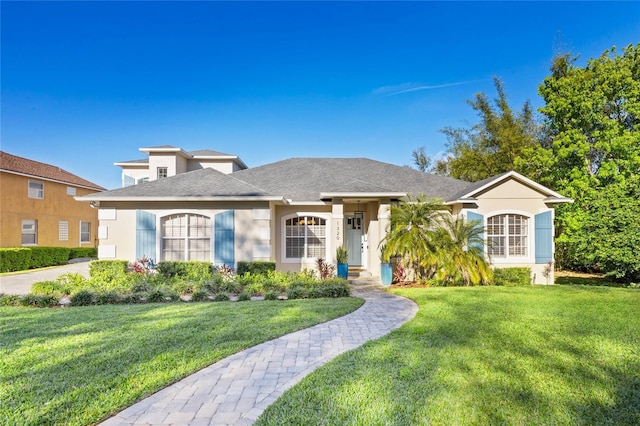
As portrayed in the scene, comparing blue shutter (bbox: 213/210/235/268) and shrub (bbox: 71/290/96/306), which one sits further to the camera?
blue shutter (bbox: 213/210/235/268)

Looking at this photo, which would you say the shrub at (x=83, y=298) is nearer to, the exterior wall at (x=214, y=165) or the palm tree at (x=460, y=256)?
the palm tree at (x=460, y=256)

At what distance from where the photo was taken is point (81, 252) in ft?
74.9

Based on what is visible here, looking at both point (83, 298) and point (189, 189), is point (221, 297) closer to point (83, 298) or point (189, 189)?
point (83, 298)

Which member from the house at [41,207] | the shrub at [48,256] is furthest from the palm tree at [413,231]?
the house at [41,207]

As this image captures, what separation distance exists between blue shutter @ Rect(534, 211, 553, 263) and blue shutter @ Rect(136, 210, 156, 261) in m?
15.0

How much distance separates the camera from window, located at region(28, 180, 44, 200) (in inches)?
800

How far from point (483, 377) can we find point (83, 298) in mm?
9434

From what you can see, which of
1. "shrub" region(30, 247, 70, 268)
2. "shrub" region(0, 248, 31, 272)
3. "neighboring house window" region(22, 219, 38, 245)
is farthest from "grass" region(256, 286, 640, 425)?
"neighboring house window" region(22, 219, 38, 245)

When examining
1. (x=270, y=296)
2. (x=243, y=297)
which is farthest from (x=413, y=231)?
(x=243, y=297)

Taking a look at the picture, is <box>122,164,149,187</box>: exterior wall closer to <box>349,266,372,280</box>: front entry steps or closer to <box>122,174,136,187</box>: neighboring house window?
<box>122,174,136,187</box>: neighboring house window

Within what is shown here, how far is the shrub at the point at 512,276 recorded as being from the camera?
12031mm

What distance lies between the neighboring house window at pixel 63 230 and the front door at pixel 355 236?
2085 cm

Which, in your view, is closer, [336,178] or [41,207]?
[336,178]

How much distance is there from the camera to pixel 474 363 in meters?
4.36
